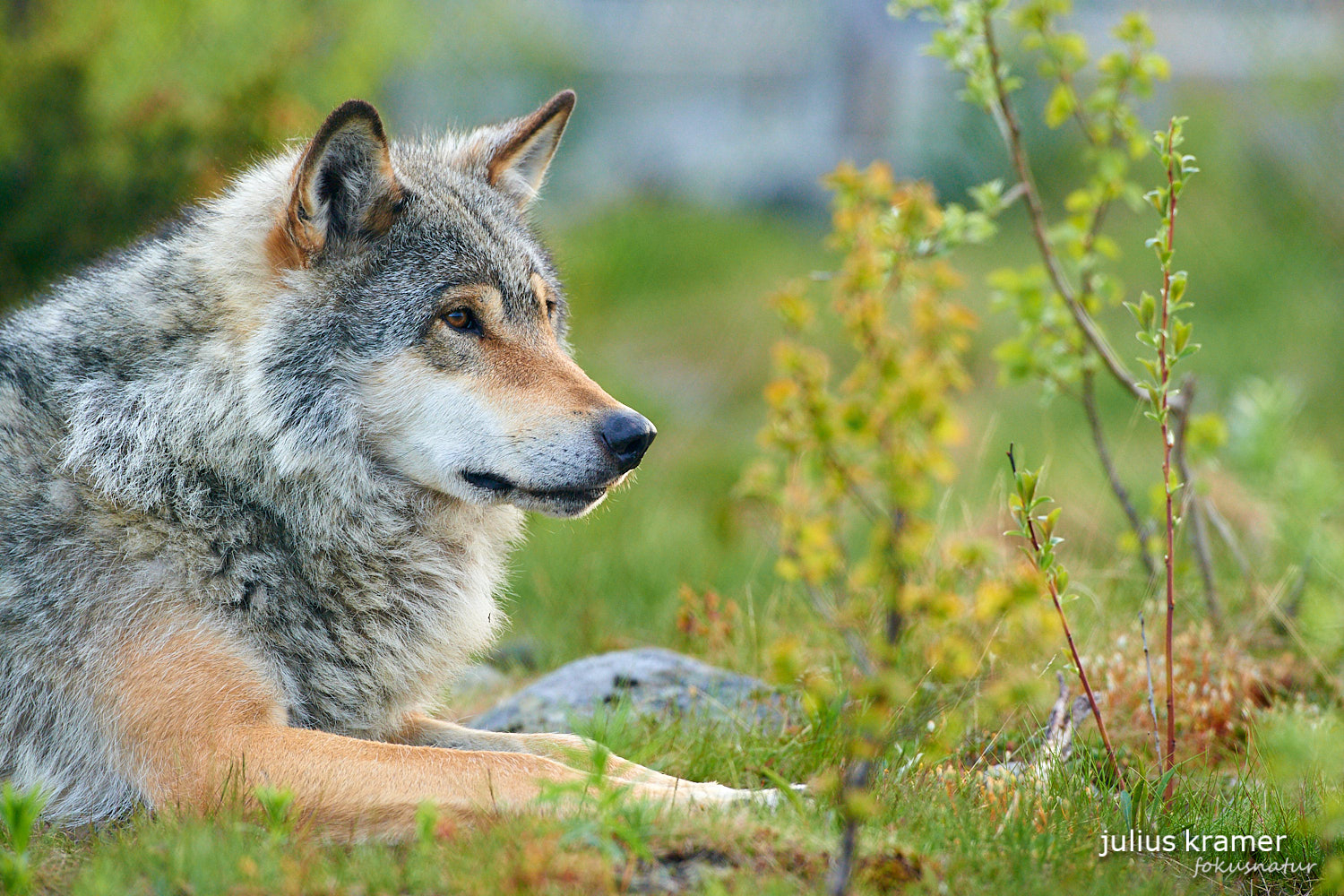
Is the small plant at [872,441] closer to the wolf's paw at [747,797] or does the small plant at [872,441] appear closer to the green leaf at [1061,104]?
the wolf's paw at [747,797]

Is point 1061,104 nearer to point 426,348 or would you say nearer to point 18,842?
point 426,348

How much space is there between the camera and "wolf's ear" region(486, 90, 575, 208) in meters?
3.95

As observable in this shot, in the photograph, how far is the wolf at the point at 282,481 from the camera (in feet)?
9.32

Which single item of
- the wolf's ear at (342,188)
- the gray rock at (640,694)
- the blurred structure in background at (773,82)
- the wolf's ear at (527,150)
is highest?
the blurred structure in background at (773,82)

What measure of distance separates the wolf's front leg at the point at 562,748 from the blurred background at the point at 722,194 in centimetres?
131

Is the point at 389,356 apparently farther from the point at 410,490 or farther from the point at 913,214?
the point at 913,214

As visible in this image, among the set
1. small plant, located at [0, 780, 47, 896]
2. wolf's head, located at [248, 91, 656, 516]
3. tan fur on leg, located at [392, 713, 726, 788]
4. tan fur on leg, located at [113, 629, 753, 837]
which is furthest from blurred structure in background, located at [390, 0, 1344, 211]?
small plant, located at [0, 780, 47, 896]

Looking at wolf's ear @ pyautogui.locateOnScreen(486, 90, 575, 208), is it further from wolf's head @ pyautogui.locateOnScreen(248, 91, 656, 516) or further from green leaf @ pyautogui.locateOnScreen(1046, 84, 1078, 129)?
green leaf @ pyautogui.locateOnScreen(1046, 84, 1078, 129)

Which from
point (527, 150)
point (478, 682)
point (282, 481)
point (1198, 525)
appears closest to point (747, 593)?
point (478, 682)

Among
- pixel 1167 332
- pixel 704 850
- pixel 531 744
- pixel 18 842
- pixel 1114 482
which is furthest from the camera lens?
pixel 1114 482

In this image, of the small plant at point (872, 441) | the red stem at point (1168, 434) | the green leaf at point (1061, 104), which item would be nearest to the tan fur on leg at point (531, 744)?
the small plant at point (872, 441)

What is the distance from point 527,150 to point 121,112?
5194mm

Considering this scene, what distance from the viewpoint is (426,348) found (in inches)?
127

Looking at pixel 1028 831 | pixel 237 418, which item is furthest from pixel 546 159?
pixel 1028 831
